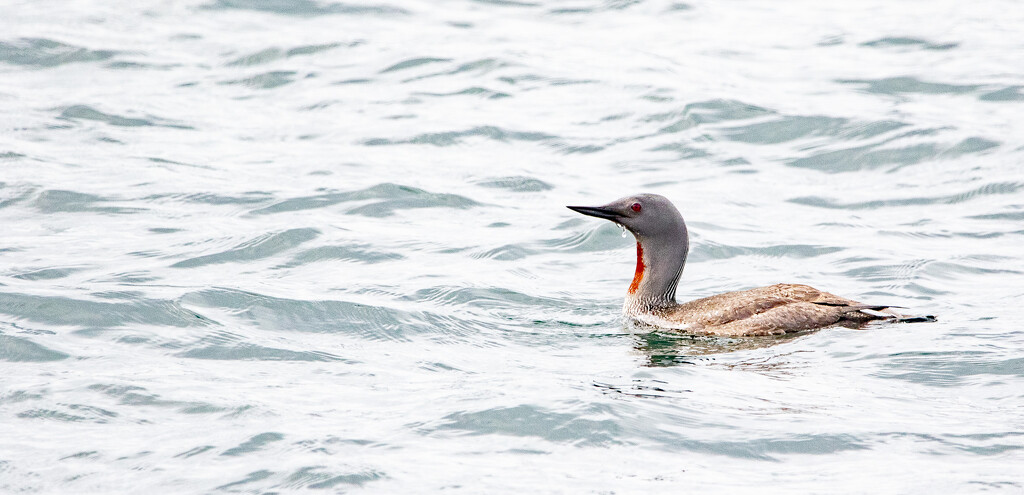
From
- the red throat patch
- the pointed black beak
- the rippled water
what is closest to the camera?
the rippled water

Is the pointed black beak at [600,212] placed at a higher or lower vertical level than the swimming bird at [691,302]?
higher

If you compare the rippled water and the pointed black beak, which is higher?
the pointed black beak

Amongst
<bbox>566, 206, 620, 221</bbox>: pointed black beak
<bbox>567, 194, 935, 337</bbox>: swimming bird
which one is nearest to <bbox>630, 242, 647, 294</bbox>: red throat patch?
<bbox>567, 194, 935, 337</bbox>: swimming bird

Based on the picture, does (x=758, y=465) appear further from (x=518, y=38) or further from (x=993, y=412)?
(x=518, y=38)

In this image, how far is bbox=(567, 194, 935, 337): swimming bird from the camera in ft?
31.5

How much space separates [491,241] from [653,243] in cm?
238

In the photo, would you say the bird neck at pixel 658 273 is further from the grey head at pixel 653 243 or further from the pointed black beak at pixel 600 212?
the pointed black beak at pixel 600 212

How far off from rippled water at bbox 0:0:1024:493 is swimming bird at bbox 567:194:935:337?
22 cm

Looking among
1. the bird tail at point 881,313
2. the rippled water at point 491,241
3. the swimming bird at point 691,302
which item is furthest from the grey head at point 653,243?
the bird tail at point 881,313

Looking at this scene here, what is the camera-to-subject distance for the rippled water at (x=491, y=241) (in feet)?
23.8

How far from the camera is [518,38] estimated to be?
65.5ft

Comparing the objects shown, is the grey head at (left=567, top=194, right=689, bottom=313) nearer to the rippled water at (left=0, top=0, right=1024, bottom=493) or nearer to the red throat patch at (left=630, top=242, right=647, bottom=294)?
the red throat patch at (left=630, top=242, right=647, bottom=294)

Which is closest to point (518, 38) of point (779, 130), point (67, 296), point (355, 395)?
point (779, 130)

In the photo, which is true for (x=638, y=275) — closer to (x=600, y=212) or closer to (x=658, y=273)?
(x=658, y=273)
